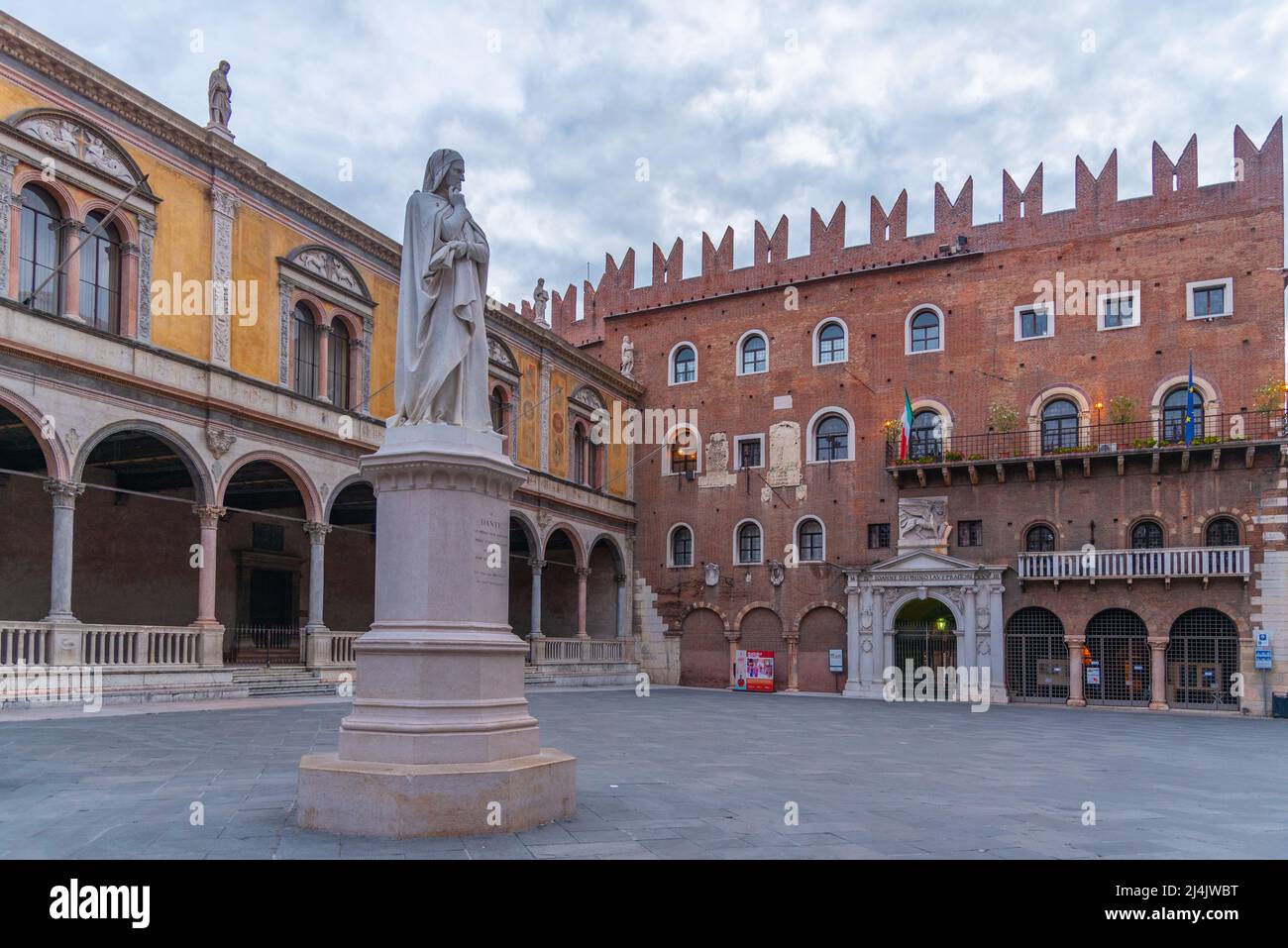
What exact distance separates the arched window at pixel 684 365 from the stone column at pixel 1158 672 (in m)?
15.4

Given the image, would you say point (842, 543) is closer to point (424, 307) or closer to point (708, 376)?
point (708, 376)

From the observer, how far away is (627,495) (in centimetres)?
3462

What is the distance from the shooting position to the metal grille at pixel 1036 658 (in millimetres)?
27578

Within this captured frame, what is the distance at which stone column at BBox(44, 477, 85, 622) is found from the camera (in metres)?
16.2

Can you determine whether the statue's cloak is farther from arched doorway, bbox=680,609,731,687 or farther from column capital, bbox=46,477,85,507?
arched doorway, bbox=680,609,731,687

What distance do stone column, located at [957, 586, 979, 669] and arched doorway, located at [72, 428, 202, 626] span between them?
62.6ft

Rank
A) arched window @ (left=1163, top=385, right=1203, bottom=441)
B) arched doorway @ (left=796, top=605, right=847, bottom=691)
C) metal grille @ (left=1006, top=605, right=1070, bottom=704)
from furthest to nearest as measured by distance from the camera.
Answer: arched doorway @ (left=796, top=605, right=847, bottom=691)
metal grille @ (left=1006, top=605, right=1070, bottom=704)
arched window @ (left=1163, top=385, right=1203, bottom=441)

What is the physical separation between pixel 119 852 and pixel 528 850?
7.17 feet

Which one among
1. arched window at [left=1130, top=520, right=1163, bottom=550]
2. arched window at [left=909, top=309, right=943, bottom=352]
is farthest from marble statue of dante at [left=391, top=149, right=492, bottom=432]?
arched window at [left=909, top=309, right=943, bottom=352]

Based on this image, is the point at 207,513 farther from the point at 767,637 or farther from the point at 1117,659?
the point at 1117,659

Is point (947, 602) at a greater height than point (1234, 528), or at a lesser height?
lesser

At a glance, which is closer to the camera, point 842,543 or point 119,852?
point 119,852

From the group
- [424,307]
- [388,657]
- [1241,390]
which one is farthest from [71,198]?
[1241,390]

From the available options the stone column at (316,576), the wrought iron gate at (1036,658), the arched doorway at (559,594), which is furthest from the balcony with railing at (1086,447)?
the stone column at (316,576)
